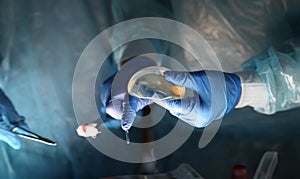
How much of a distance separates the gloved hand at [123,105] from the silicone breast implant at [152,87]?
0.6 inches

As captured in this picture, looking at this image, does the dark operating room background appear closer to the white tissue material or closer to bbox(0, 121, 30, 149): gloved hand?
bbox(0, 121, 30, 149): gloved hand

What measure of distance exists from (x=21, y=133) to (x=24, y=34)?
21 cm

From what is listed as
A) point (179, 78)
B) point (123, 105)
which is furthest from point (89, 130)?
point (179, 78)

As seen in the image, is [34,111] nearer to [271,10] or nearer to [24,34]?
[24,34]

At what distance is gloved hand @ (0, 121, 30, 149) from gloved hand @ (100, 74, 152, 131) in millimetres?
183

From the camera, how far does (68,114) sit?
0.89 meters

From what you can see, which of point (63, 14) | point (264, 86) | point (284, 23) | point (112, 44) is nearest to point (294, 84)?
point (264, 86)

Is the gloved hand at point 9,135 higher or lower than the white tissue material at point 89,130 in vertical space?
higher

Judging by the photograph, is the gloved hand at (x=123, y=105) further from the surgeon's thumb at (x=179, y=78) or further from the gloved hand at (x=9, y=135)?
the gloved hand at (x=9, y=135)

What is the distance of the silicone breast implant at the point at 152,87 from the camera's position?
74 centimetres

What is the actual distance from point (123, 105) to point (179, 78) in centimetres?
11

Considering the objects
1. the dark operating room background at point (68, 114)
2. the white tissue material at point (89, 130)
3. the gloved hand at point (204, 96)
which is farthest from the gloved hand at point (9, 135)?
the gloved hand at point (204, 96)

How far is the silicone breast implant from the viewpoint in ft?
2.42

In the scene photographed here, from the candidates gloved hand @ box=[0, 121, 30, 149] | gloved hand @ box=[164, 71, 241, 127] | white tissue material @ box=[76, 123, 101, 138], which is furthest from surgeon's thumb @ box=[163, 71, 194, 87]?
gloved hand @ box=[0, 121, 30, 149]
